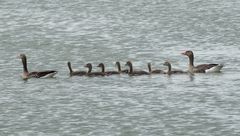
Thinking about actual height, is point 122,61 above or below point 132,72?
above

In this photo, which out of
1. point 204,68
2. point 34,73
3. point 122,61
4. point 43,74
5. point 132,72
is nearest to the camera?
point 43,74

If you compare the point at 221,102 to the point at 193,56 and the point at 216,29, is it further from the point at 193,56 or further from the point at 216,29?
the point at 216,29

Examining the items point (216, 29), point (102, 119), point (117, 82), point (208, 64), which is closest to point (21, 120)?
point (102, 119)

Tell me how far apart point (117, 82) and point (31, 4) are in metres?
19.3

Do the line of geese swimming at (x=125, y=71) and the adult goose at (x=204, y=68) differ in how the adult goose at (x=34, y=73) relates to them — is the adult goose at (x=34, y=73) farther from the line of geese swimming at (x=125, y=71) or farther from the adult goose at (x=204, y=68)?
the adult goose at (x=204, y=68)

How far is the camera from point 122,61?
35.2 meters

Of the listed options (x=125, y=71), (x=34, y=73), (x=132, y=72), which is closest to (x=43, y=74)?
(x=34, y=73)

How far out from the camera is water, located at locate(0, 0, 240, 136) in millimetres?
26781

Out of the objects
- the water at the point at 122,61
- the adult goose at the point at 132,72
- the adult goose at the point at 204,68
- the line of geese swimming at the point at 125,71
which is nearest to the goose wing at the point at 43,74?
the line of geese swimming at the point at 125,71

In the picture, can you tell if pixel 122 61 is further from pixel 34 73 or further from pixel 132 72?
pixel 34 73

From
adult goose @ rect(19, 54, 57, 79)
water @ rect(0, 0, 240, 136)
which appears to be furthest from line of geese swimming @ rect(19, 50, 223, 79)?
water @ rect(0, 0, 240, 136)

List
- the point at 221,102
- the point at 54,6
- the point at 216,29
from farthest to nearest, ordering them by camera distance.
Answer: the point at 54,6
the point at 216,29
the point at 221,102

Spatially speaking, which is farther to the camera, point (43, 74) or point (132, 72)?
point (132, 72)

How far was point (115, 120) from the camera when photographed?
1061 inches
